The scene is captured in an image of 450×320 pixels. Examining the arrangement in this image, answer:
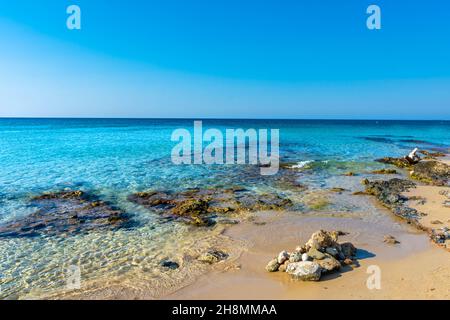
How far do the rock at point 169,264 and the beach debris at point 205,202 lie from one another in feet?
10.8

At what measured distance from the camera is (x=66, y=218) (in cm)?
1316

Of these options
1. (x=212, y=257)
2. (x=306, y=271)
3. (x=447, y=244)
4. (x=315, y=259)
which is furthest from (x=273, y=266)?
(x=447, y=244)

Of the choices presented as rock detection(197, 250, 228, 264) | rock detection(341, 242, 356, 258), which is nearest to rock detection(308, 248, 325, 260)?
rock detection(341, 242, 356, 258)

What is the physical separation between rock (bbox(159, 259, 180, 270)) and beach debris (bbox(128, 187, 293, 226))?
3307 mm

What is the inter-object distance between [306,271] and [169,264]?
3.89m

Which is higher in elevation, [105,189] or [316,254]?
[105,189]

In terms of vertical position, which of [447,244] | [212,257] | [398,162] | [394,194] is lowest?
[212,257]

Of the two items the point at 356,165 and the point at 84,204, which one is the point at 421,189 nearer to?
the point at 356,165

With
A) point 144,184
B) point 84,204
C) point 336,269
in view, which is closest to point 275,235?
point 336,269

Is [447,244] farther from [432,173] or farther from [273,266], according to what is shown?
[432,173]

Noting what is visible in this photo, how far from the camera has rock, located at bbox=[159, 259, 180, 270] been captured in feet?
29.9

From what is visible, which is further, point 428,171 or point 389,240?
point 428,171

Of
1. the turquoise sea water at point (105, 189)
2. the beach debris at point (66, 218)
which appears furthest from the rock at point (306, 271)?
the beach debris at point (66, 218)
